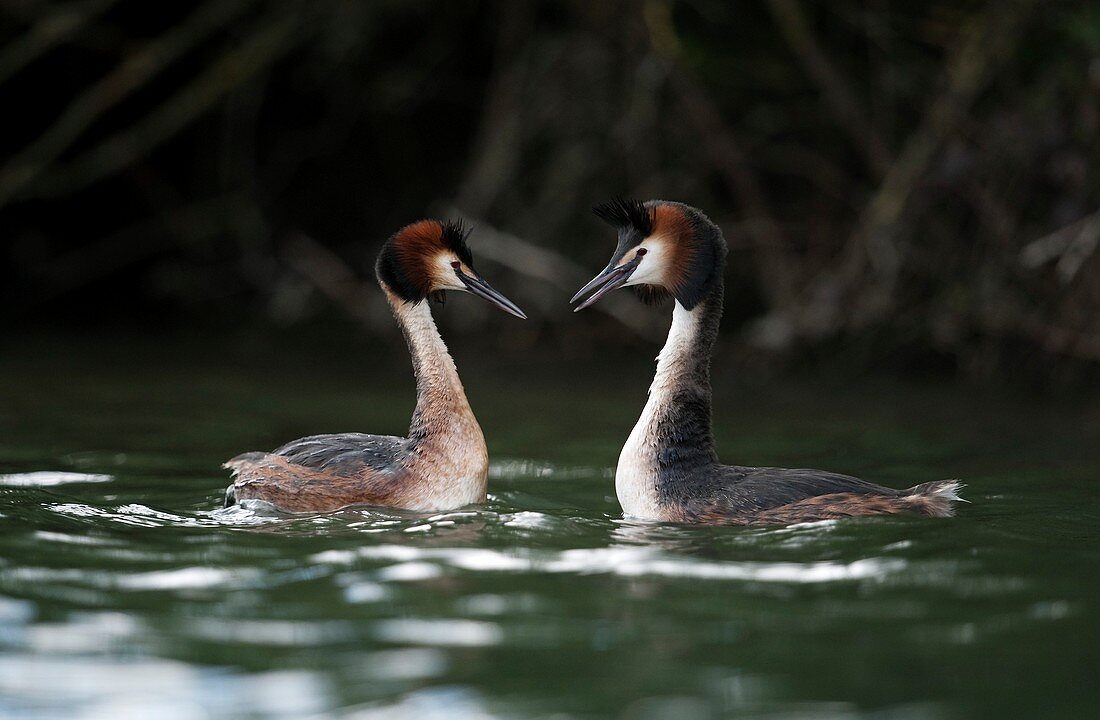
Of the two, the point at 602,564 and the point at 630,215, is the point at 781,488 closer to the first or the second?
the point at 602,564

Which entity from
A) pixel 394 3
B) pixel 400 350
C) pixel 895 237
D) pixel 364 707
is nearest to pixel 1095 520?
pixel 364 707

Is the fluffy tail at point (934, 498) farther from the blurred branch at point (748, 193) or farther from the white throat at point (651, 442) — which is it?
the blurred branch at point (748, 193)

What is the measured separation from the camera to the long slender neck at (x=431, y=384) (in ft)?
20.7

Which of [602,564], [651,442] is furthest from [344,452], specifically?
[602,564]

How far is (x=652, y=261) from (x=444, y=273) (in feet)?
3.40

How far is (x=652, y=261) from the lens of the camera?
6.08m

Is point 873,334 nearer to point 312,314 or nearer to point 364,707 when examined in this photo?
point 312,314

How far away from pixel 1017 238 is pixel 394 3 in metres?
5.61

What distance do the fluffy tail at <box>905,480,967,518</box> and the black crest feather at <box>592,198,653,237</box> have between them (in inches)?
58.1

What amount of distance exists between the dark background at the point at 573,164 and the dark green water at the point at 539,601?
301 centimetres

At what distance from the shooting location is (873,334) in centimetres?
1067

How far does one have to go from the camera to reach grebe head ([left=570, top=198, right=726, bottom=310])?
6.04 meters

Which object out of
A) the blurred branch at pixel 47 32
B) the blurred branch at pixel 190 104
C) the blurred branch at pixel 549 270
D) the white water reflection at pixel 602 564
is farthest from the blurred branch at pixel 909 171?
the blurred branch at pixel 47 32

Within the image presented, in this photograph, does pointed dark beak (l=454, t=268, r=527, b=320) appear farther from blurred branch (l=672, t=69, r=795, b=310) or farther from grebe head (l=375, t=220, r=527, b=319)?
blurred branch (l=672, t=69, r=795, b=310)
